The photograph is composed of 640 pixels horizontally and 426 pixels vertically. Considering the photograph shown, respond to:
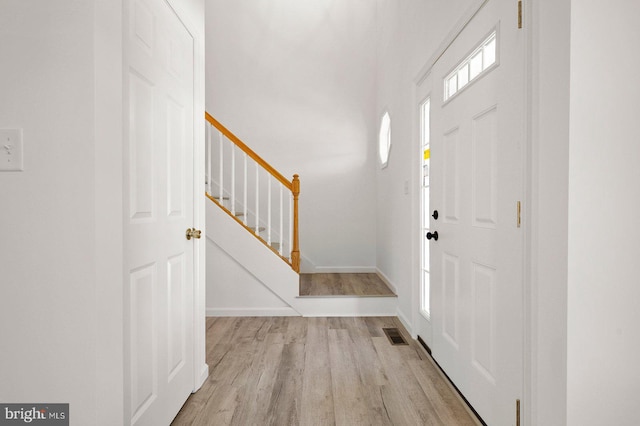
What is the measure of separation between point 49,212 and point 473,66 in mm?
1976

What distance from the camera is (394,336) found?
327 cm

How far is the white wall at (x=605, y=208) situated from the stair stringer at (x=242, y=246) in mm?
2877

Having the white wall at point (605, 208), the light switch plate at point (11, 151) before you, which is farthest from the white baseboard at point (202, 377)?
the white wall at point (605, 208)

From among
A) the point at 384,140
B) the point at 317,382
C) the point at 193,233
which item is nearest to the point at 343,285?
the point at 384,140

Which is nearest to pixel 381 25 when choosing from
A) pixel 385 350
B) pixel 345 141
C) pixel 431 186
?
pixel 345 141

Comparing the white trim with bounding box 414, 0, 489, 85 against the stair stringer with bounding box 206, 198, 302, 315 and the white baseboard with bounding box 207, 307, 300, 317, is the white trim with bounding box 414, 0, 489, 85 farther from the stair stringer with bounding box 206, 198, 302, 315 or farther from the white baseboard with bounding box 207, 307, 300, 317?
the white baseboard with bounding box 207, 307, 300, 317

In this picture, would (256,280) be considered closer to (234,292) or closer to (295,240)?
(234,292)

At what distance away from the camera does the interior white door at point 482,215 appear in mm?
1600

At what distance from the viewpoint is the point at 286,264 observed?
3879 mm

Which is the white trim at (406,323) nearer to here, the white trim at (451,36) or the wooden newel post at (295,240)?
the wooden newel post at (295,240)

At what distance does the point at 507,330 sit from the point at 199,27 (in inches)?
90.6

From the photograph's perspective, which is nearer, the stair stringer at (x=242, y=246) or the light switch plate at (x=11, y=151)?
the light switch plate at (x=11, y=151)

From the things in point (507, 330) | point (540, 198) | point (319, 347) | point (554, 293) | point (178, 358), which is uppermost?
point (540, 198)

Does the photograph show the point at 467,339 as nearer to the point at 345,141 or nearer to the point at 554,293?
the point at 554,293
